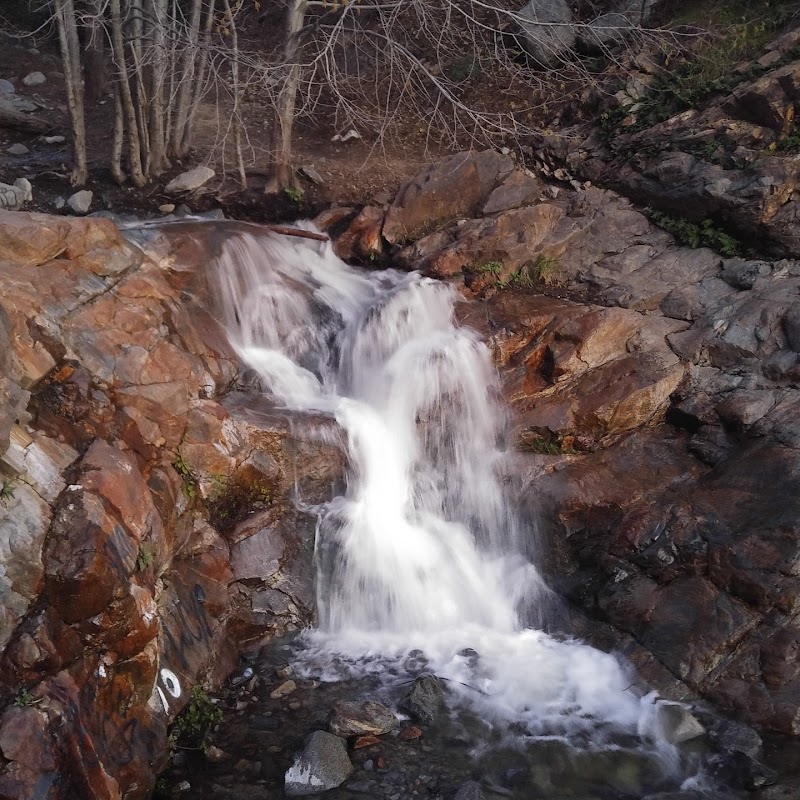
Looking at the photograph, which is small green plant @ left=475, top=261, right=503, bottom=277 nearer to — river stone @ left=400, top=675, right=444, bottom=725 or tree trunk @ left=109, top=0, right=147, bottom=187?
river stone @ left=400, top=675, right=444, bottom=725

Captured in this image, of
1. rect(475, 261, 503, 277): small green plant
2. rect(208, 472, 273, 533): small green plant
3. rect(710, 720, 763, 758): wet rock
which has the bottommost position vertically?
rect(710, 720, 763, 758): wet rock

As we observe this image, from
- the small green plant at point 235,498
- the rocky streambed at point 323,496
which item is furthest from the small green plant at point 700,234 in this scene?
the small green plant at point 235,498

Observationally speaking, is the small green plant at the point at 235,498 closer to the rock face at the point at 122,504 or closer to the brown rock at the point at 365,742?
the rock face at the point at 122,504

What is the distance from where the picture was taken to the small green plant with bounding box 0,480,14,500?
14.4 feet

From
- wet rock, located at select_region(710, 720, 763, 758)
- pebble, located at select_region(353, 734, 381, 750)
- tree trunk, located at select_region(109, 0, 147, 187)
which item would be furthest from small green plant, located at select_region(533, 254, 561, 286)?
tree trunk, located at select_region(109, 0, 147, 187)

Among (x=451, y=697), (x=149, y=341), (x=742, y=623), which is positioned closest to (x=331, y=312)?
(x=149, y=341)

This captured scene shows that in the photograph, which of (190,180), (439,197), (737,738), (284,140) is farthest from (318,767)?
(284,140)

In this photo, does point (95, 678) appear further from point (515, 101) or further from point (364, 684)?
point (515, 101)

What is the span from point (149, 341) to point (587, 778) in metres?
4.85

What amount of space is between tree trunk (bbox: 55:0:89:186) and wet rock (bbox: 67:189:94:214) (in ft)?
1.64

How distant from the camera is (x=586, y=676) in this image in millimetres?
5891

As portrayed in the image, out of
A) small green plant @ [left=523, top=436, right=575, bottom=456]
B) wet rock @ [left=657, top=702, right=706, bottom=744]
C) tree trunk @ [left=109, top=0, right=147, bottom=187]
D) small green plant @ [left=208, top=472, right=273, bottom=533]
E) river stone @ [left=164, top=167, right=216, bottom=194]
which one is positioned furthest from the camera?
river stone @ [left=164, top=167, right=216, bottom=194]

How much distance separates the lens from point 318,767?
4.78 meters

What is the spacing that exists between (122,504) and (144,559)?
1.36 ft
